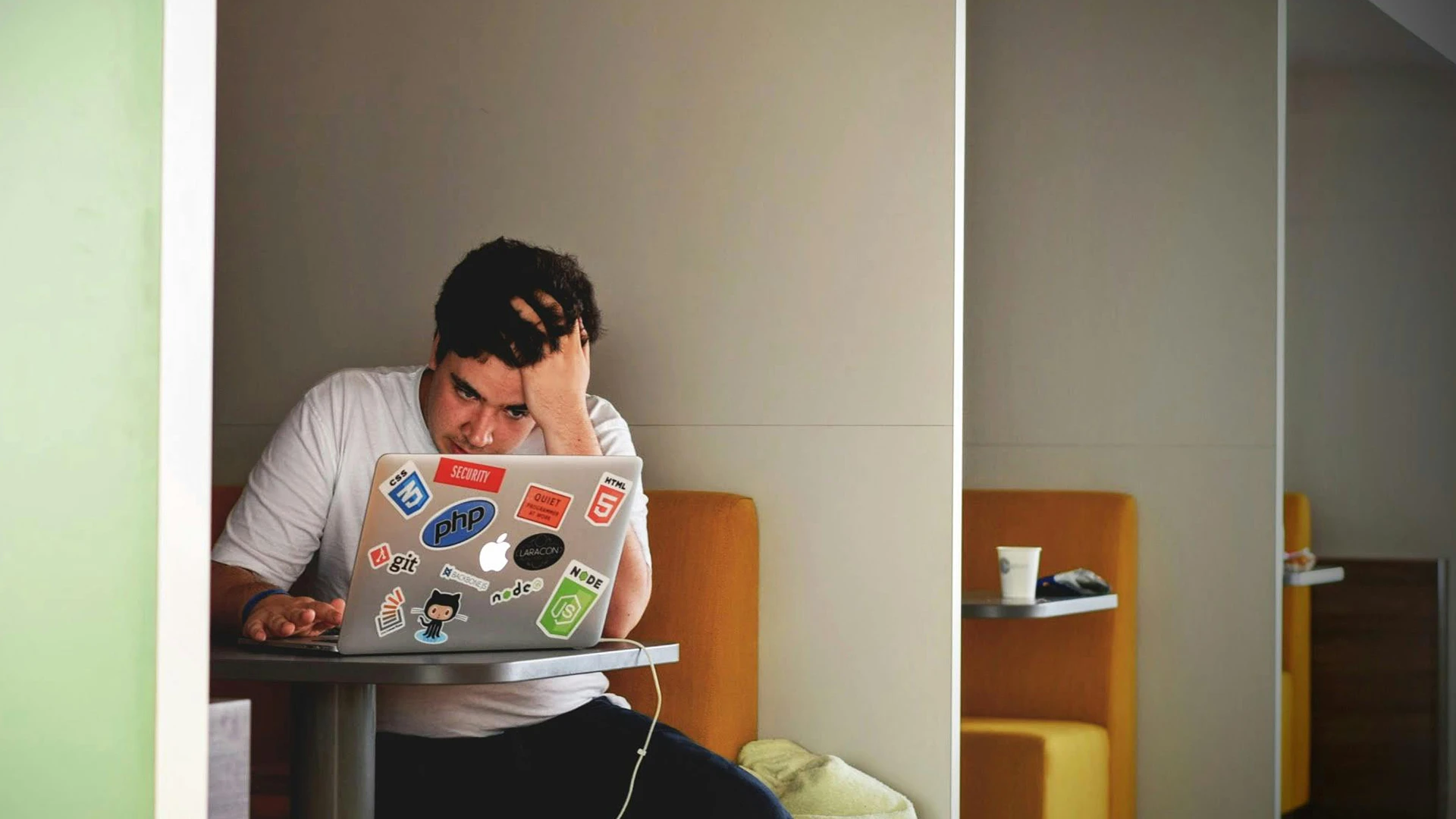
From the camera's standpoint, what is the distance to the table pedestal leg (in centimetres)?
180

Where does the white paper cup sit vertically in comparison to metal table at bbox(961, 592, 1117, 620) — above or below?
above

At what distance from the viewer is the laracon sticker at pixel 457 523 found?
5.88 ft

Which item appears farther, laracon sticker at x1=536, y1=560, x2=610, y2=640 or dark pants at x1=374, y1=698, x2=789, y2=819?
dark pants at x1=374, y1=698, x2=789, y2=819

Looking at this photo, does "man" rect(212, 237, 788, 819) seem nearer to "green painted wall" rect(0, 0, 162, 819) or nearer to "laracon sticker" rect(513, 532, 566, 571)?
"laracon sticker" rect(513, 532, 566, 571)

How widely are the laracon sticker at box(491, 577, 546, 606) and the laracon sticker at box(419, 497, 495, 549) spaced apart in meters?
0.08

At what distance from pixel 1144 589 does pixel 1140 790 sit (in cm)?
51

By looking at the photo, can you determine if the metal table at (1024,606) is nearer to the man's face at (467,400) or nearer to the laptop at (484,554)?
the man's face at (467,400)

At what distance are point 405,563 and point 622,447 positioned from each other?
2.90 feet

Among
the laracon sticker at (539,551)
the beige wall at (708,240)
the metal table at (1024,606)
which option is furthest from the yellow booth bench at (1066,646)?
the laracon sticker at (539,551)

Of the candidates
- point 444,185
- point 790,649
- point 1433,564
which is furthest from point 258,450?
point 1433,564

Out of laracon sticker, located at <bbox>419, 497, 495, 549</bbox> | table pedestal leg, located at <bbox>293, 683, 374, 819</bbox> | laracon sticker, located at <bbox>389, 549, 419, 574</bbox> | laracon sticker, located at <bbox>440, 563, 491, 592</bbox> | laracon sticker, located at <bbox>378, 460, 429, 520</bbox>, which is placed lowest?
table pedestal leg, located at <bbox>293, 683, 374, 819</bbox>

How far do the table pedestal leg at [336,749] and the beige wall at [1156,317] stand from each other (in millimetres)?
2492

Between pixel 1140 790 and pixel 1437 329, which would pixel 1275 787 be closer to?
pixel 1140 790

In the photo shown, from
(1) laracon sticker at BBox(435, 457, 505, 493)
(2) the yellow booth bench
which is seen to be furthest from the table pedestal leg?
(2) the yellow booth bench
